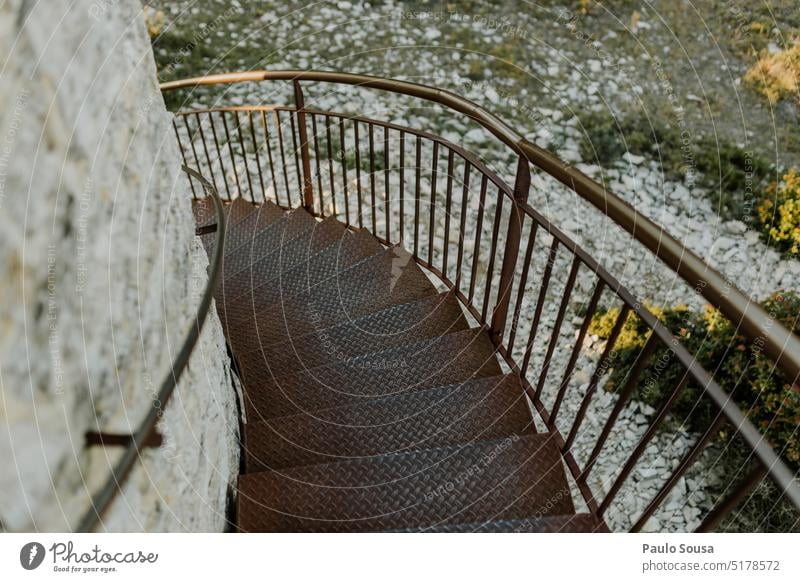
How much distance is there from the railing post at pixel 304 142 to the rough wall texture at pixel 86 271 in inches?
84.7

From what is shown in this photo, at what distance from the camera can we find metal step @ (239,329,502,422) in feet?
7.39

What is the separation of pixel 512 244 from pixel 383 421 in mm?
830

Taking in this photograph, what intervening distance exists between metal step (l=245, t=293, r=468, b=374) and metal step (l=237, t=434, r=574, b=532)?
751 mm

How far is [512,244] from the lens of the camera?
223cm

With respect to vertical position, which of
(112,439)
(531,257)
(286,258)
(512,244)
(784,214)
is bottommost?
(784,214)

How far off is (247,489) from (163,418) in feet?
2.30

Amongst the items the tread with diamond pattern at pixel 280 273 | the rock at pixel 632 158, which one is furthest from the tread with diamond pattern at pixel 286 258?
the rock at pixel 632 158

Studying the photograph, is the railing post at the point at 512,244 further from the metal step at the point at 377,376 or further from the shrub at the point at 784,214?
the shrub at the point at 784,214

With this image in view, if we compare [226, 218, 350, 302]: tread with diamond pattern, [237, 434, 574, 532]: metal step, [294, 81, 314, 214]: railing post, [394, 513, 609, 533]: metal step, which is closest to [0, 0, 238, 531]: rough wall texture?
[237, 434, 574, 532]: metal step

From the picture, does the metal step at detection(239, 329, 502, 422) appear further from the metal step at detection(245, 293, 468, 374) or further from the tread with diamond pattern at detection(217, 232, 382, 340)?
the tread with diamond pattern at detection(217, 232, 382, 340)

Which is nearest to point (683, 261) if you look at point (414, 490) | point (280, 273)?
point (414, 490)

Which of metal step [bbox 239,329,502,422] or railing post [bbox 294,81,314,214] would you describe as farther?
railing post [bbox 294,81,314,214]

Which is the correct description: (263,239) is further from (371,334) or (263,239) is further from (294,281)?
(371,334)

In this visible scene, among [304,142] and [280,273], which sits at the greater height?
[304,142]
